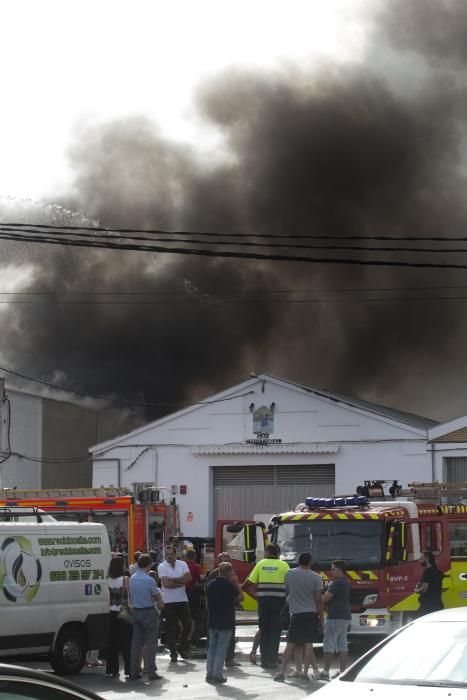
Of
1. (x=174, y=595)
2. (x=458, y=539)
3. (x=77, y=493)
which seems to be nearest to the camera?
(x=174, y=595)

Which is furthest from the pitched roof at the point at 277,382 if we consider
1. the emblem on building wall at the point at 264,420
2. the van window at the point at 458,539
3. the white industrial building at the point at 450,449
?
the van window at the point at 458,539

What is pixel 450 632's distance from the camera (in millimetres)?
6512

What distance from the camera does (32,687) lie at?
3.99 metres

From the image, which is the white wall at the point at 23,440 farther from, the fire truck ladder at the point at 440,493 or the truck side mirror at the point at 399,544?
the truck side mirror at the point at 399,544

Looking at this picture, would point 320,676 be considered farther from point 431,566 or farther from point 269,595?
point 431,566

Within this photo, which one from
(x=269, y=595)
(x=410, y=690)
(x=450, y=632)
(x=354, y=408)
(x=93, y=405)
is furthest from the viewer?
(x=93, y=405)

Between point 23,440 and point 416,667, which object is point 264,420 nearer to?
point 23,440

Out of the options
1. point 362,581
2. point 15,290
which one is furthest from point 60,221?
point 362,581

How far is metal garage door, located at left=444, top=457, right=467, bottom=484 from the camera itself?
30.5 m

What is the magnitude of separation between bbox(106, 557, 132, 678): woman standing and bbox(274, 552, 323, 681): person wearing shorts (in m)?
2.09

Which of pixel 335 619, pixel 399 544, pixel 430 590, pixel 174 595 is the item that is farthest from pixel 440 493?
pixel 335 619

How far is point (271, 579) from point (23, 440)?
23.4 metres

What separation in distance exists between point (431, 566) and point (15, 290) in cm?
3140

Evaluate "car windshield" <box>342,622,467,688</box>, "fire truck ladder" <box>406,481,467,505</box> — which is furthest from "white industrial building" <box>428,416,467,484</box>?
"car windshield" <box>342,622,467,688</box>
